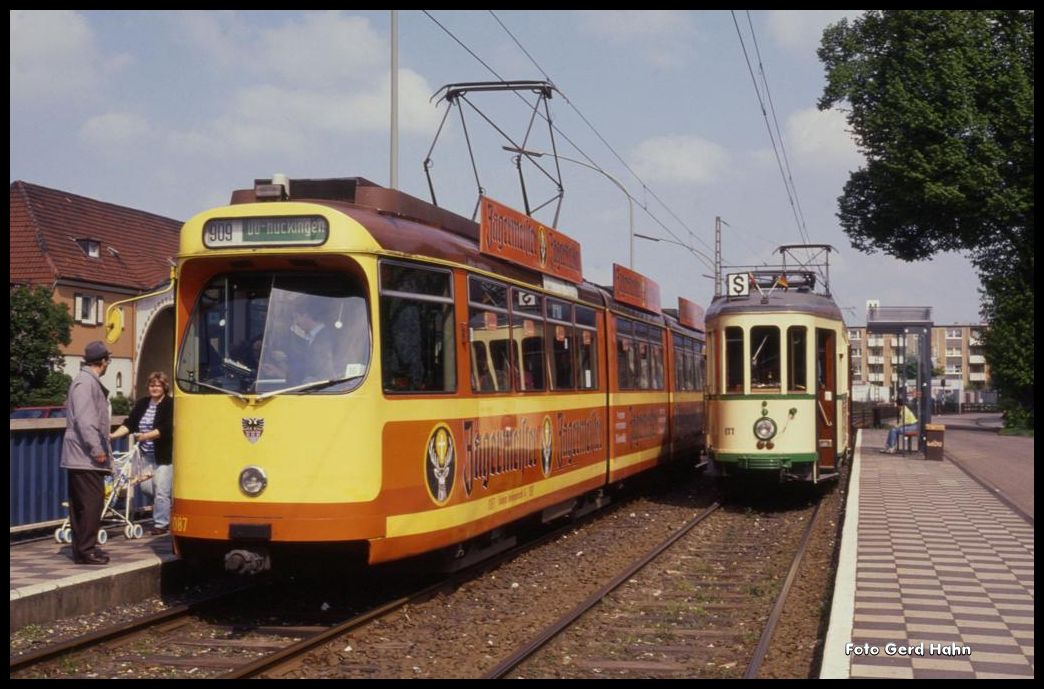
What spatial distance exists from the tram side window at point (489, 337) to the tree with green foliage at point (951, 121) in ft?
86.7

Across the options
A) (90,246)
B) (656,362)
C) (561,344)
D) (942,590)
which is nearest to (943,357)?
(90,246)

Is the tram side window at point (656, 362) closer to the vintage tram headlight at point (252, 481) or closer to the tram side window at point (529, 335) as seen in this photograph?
the tram side window at point (529, 335)

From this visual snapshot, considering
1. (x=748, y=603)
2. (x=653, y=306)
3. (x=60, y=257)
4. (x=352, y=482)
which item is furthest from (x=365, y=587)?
(x=60, y=257)

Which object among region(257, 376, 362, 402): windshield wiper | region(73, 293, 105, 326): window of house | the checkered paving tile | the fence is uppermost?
region(73, 293, 105, 326): window of house

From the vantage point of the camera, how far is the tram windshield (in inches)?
329

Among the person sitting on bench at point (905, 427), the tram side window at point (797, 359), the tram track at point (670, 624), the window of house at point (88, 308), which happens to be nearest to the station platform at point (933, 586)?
the tram track at point (670, 624)

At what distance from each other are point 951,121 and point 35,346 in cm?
2960

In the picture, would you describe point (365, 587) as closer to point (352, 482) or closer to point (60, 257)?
point (352, 482)

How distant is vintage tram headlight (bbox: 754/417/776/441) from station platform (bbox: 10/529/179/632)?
336 inches

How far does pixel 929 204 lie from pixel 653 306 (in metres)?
19.6

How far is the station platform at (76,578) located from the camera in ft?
27.2

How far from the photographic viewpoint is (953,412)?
342 ft

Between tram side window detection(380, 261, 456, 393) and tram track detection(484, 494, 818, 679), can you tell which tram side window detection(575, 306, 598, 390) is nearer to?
tram track detection(484, 494, 818, 679)

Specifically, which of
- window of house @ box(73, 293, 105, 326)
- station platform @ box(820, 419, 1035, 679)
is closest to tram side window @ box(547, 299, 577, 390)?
station platform @ box(820, 419, 1035, 679)
